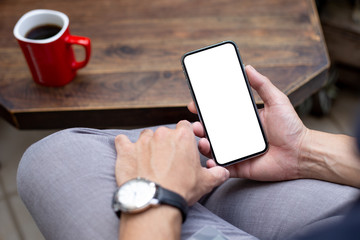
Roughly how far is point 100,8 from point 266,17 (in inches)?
15.2

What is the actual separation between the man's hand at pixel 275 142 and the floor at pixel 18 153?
2.02 feet

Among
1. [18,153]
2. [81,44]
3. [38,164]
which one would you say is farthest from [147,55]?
[18,153]

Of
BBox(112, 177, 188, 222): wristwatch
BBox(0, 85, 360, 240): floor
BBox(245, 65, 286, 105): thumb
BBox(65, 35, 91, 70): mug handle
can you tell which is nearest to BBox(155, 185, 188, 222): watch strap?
BBox(112, 177, 188, 222): wristwatch

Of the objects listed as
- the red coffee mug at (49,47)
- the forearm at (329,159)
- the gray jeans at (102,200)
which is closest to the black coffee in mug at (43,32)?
the red coffee mug at (49,47)

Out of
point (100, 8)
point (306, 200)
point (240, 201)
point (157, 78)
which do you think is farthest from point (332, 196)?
point (100, 8)

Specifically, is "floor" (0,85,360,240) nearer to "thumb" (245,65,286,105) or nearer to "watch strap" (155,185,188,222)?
"thumb" (245,65,286,105)

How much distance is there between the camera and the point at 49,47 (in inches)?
30.0

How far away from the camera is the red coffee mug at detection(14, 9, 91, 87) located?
763mm

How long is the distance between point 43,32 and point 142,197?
1.50 feet

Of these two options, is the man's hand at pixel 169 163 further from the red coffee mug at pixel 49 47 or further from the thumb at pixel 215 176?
the red coffee mug at pixel 49 47

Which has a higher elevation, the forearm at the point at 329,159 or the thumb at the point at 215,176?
the thumb at the point at 215,176

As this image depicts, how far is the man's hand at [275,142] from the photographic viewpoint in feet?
2.23

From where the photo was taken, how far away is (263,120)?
724 mm

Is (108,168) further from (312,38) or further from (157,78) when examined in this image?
(312,38)
